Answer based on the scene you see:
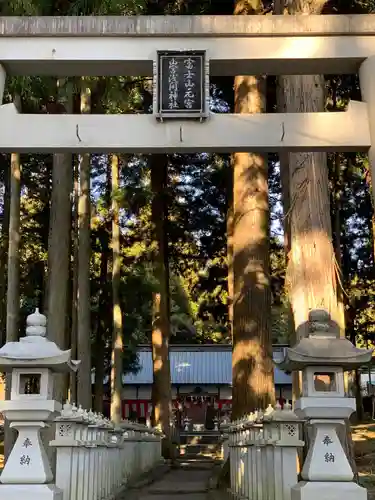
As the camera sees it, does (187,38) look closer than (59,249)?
Yes

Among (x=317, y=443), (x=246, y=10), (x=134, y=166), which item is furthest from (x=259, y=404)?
(x=134, y=166)

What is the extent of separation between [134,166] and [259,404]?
32.1 feet

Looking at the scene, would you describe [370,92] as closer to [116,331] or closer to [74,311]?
[116,331]

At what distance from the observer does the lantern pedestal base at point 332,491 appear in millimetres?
5262

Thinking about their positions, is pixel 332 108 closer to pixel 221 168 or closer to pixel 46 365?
pixel 221 168

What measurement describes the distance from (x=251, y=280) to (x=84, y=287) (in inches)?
171

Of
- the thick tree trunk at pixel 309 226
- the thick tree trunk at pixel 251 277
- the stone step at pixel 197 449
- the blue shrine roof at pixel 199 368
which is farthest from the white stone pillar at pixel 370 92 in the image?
the blue shrine roof at pixel 199 368

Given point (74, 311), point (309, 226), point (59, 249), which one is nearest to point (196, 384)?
point (74, 311)

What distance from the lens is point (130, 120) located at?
21.6 ft

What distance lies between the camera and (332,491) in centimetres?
529

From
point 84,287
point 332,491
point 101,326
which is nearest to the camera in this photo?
point 332,491

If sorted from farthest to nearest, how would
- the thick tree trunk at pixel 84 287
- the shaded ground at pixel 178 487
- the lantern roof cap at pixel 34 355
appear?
the thick tree trunk at pixel 84 287 < the shaded ground at pixel 178 487 < the lantern roof cap at pixel 34 355

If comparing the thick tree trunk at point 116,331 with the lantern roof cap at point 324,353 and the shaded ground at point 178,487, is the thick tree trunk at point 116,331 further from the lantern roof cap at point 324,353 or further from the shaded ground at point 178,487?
the lantern roof cap at point 324,353

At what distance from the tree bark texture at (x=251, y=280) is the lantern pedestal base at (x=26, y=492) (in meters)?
5.57
